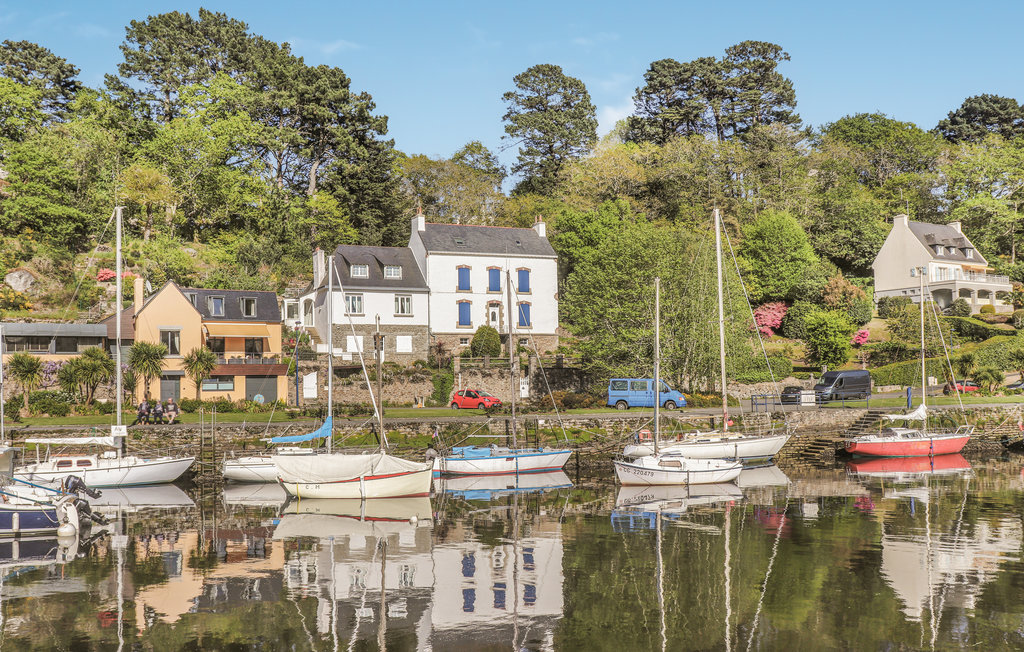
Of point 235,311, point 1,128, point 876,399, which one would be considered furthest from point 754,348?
point 1,128

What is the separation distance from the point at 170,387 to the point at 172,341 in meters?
3.08

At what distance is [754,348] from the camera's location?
6506 centimetres

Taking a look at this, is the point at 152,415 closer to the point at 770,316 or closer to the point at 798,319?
the point at 770,316

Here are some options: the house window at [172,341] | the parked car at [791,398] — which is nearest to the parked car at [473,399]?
the house window at [172,341]

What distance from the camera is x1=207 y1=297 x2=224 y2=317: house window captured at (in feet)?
178

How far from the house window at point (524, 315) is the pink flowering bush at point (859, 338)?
28155 millimetres

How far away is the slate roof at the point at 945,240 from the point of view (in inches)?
3123

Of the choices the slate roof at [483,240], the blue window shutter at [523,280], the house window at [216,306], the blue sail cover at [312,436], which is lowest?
the blue sail cover at [312,436]

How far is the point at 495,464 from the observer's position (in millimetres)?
40250

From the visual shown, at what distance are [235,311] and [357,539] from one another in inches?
1259

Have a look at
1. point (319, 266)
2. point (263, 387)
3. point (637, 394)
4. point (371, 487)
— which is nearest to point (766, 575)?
point (371, 487)

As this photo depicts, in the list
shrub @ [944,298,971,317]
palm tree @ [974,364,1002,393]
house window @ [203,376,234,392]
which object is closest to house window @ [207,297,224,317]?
house window @ [203,376,234,392]

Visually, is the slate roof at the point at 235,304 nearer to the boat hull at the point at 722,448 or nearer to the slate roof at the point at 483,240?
the slate roof at the point at 483,240

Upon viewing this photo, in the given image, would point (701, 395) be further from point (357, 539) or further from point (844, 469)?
point (357, 539)
